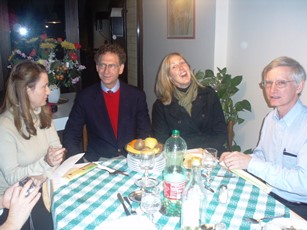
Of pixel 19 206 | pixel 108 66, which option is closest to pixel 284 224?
pixel 19 206

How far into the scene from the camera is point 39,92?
174 cm

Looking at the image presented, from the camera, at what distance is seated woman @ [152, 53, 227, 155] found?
7.41ft

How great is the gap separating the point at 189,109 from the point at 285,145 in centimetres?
83

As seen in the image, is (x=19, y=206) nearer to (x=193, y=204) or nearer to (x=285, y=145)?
(x=193, y=204)

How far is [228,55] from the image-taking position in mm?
3160

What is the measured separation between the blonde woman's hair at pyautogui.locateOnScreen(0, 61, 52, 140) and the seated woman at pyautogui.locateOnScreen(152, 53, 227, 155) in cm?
97

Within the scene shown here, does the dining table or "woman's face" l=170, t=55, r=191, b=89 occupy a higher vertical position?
"woman's face" l=170, t=55, r=191, b=89

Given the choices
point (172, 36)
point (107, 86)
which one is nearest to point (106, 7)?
point (172, 36)

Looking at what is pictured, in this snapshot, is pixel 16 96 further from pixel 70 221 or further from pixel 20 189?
pixel 70 221

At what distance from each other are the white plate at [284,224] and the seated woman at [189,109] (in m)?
1.20

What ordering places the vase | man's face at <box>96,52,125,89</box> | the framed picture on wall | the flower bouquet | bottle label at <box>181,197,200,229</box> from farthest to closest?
the framed picture on wall, the vase, the flower bouquet, man's face at <box>96,52,125,89</box>, bottle label at <box>181,197,200,229</box>

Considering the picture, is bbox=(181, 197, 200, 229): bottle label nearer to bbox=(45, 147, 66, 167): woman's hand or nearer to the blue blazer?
bbox=(45, 147, 66, 167): woman's hand

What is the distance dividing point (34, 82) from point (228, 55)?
2148 millimetres

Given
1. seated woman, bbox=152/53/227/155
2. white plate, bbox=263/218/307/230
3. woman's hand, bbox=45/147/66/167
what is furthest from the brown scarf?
white plate, bbox=263/218/307/230
